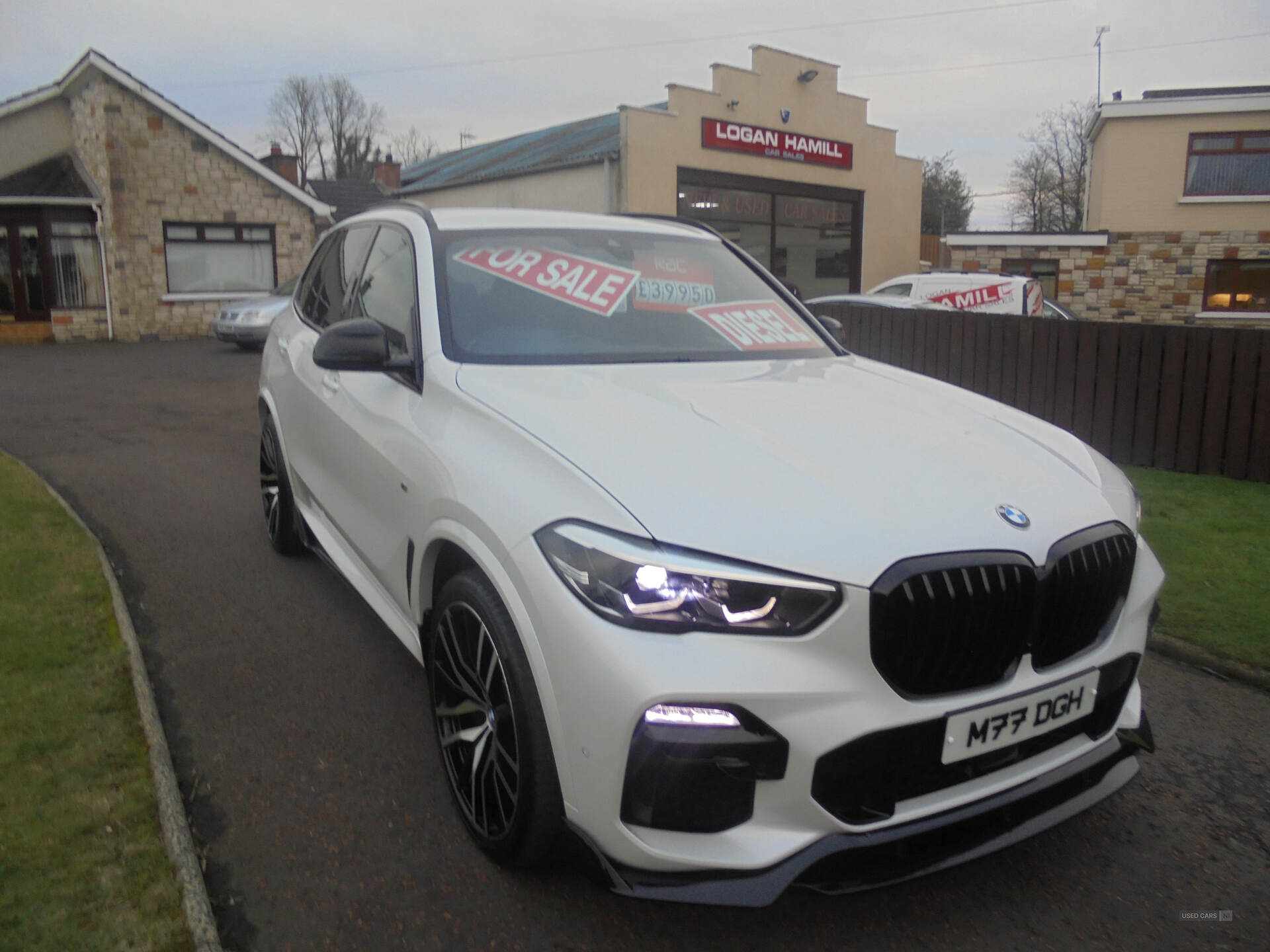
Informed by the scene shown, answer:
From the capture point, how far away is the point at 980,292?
16984 mm

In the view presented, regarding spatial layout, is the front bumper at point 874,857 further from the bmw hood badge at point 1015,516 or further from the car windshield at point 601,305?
the car windshield at point 601,305

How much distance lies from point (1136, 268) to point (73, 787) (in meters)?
28.7

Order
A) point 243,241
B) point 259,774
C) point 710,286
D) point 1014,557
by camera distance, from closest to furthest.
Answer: point 1014,557
point 259,774
point 710,286
point 243,241

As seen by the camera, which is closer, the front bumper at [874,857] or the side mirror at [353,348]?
the front bumper at [874,857]

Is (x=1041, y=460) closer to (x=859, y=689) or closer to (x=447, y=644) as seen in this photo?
(x=859, y=689)

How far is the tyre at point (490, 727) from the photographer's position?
90.9 inches

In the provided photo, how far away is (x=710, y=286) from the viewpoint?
4008 millimetres

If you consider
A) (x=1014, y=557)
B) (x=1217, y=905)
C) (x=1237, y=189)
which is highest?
(x=1237, y=189)

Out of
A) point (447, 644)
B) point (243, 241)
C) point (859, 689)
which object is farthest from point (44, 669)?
point (243, 241)

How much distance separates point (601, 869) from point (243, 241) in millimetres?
25211

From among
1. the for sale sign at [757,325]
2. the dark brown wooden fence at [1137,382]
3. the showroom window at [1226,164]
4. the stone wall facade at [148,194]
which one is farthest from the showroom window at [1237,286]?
the for sale sign at [757,325]

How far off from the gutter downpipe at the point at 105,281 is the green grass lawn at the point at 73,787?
67.3 feet

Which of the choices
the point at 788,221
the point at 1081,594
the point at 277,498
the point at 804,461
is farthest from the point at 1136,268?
the point at 804,461

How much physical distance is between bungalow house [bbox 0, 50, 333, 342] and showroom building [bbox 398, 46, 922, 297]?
5.77m
